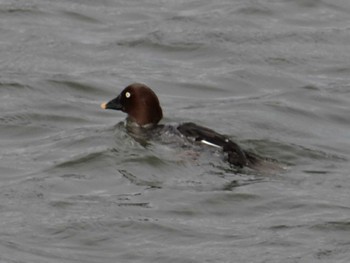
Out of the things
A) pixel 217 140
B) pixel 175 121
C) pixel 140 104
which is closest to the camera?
pixel 217 140

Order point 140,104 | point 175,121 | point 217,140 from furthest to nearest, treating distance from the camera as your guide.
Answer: point 175,121, point 140,104, point 217,140

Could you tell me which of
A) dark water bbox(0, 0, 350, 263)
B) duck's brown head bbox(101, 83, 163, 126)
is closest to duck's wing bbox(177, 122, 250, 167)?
dark water bbox(0, 0, 350, 263)

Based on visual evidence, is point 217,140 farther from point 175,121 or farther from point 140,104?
point 175,121

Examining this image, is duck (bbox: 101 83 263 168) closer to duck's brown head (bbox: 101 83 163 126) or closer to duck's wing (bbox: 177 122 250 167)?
duck's brown head (bbox: 101 83 163 126)

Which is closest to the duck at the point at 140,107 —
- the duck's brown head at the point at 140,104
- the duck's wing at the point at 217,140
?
the duck's brown head at the point at 140,104

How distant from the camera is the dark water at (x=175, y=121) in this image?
11141 mm

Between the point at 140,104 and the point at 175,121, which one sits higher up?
the point at 140,104

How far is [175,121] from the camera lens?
15094 mm

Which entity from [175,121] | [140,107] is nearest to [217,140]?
[140,107]

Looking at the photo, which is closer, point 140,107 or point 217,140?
point 217,140

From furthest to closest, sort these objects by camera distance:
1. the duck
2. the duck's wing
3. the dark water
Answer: the duck
the duck's wing
the dark water

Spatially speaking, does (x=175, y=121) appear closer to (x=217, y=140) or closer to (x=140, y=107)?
(x=140, y=107)

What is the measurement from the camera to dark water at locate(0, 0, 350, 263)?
439 inches

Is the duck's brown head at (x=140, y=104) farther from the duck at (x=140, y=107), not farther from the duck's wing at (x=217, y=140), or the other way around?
the duck's wing at (x=217, y=140)
